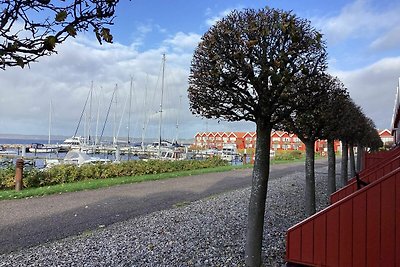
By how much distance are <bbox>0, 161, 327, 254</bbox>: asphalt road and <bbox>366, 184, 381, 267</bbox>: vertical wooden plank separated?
5.87 metres

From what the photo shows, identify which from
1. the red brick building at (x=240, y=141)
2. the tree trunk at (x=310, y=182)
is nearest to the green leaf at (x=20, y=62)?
the tree trunk at (x=310, y=182)

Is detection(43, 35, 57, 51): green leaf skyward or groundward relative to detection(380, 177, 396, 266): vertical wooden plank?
skyward

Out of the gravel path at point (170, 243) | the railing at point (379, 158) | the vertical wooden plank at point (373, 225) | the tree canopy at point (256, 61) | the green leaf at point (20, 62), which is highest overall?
the tree canopy at point (256, 61)

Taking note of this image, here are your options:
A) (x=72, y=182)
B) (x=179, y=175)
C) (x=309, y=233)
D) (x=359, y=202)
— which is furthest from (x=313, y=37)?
(x=179, y=175)

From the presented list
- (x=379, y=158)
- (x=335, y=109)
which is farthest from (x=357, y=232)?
(x=379, y=158)

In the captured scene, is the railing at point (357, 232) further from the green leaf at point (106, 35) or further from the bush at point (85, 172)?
the bush at point (85, 172)

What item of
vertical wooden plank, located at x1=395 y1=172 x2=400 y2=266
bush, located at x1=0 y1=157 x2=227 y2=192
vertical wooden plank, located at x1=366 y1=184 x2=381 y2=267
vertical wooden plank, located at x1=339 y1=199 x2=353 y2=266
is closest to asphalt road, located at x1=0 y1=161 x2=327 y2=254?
bush, located at x1=0 y1=157 x2=227 y2=192

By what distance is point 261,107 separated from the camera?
16.2 ft

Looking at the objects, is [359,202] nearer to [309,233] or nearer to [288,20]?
[309,233]

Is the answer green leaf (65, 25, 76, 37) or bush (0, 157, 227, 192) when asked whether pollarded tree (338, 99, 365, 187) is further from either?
bush (0, 157, 227, 192)

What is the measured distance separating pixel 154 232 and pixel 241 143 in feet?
236

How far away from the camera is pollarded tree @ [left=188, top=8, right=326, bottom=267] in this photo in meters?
4.53

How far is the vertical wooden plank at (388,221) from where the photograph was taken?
3646 mm

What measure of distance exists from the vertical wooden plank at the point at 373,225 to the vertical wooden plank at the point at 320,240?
493 mm
